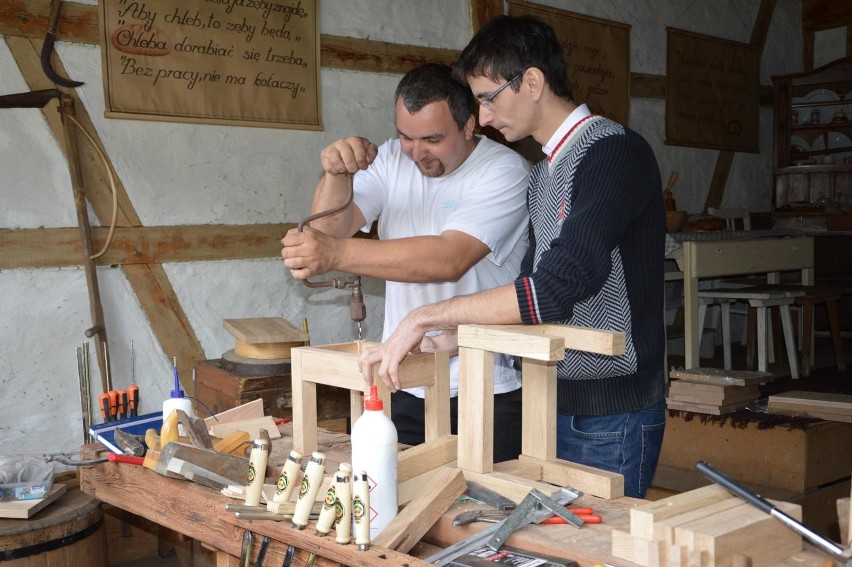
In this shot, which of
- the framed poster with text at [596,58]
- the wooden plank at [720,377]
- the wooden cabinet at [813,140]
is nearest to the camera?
the wooden plank at [720,377]

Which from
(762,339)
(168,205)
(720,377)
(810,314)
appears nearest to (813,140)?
(810,314)

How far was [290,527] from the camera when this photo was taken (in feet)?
5.78

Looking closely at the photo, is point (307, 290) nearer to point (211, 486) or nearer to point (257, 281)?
→ point (257, 281)

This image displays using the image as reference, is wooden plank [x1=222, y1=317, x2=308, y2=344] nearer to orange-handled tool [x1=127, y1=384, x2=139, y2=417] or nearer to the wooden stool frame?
orange-handled tool [x1=127, y1=384, x2=139, y2=417]

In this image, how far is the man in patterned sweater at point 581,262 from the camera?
186cm

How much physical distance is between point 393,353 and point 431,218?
2.70 ft

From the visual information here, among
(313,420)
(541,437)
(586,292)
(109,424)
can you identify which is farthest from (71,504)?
(586,292)

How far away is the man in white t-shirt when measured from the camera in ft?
7.83

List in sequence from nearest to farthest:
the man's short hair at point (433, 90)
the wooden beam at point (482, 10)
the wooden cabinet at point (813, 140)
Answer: the man's short hair at point (433, 90)
the wooden beam at point (482, 10)
the wooden cabinet at point (813, 140)

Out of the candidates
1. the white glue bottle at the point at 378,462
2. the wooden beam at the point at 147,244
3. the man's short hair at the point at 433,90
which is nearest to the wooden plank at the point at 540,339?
the white glue bottle at the point at 378,462

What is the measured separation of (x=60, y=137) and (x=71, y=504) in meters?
1.64

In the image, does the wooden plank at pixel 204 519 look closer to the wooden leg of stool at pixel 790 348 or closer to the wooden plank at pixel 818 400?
the wooden plank at pixel 818 400

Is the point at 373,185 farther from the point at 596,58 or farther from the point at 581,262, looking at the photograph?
the point at 596,58

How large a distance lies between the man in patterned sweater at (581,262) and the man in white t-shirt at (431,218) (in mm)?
279
